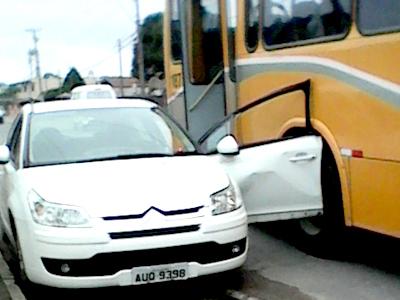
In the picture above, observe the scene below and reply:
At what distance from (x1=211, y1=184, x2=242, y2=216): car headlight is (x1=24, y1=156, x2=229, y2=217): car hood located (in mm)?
49

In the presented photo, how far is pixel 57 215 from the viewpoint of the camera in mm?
6770

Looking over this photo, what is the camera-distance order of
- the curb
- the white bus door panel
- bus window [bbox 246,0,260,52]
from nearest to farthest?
1. the curb
2. the white bus door panel
3. bus window [bbox 246,0,260,52]

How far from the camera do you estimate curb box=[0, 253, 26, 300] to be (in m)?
7.42

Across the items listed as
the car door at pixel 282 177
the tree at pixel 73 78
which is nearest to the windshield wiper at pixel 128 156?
the car door at pixel 282 177

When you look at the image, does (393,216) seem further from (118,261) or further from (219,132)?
(219,132)

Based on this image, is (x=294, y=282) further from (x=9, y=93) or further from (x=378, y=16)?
(x=9, y=93)

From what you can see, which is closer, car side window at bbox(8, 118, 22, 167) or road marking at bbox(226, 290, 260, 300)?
road marking at bbox(226, 290, 260, 300)

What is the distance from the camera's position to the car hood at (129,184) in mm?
6777

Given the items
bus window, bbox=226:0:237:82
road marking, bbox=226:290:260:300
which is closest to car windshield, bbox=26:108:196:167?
bus window, bbox=226:0:237:82

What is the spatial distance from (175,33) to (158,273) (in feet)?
20.7

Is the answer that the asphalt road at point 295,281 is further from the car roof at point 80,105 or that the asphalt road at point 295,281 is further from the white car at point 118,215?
the car roof at point 80,105

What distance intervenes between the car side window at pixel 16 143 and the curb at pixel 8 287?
1.04 metres

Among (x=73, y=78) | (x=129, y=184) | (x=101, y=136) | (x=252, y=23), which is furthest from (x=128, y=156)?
(x=73, y=78)

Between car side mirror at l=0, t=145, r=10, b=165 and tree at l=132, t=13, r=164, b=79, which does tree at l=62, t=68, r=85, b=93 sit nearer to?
tree at l=132, t=13, r=164, b=79
